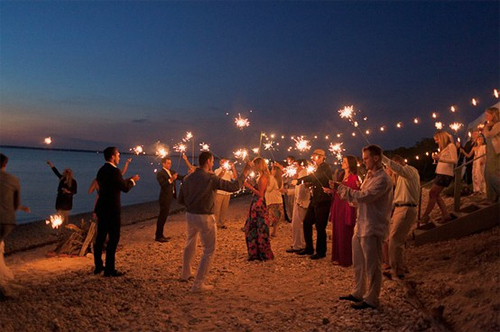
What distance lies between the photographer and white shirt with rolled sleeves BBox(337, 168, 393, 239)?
5.38 m

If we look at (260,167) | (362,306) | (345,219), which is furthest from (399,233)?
(260,167)

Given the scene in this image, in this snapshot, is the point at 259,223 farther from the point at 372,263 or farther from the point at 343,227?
the point at 372,263

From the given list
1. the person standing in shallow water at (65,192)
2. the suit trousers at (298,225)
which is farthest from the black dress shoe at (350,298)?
the person standing in shallow water at (65,192)

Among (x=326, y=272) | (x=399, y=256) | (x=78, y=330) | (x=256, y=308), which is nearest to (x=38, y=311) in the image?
(x=78, y=330)

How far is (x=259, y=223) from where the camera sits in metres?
8.69

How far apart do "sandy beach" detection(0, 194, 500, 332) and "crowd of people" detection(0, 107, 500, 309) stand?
35cm

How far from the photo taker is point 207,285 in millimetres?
6848

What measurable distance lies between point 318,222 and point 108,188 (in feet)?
13.4

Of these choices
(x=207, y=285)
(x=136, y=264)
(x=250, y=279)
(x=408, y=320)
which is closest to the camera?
(x=408, y=320)

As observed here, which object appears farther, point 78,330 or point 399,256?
point 399,256

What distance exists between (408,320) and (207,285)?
3.17 m

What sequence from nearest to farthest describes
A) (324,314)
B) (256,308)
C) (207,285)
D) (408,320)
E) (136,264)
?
(408,320) < (324,314) < (256,308) < (207,285) < (136,264)

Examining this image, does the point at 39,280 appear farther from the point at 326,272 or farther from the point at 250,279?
the point at 326,272

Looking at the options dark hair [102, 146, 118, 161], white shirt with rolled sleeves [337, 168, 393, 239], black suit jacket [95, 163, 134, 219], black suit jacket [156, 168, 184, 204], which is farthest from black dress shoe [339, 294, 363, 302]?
black suit jacket [156, 168, 184, 204]
